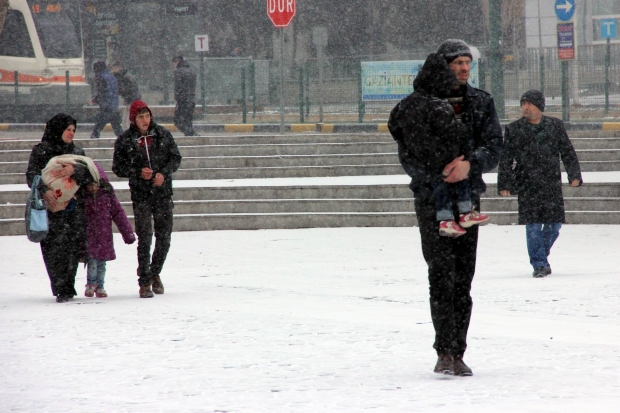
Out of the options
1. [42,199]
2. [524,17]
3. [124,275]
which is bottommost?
[124,275]

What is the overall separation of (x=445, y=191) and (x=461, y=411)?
3.94ft

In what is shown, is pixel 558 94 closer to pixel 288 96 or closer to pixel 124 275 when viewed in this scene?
pixel 288 96

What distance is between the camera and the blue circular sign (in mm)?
20438

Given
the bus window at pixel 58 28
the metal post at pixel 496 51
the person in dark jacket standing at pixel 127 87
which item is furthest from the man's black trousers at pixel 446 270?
the bus window at pixel 58 28

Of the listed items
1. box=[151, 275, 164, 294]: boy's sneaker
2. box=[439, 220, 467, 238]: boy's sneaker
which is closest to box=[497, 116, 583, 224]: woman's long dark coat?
box=[151, 275, 164, 294]: boy's sneaker

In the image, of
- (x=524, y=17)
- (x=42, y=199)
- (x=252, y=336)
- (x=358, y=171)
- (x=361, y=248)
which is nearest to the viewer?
(x=252, y=336)

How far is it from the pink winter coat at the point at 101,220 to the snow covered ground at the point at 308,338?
1.41ft

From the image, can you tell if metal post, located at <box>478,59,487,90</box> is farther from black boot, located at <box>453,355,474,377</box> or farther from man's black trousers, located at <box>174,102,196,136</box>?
black boot, located at <box>453,355,474,377</box>

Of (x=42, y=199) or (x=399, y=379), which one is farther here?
(x=42, y=199)

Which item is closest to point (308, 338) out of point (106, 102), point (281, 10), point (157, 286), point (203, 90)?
point (157, 286)

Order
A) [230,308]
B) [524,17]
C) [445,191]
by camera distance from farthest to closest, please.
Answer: [524,17], [230,308], [445,191]

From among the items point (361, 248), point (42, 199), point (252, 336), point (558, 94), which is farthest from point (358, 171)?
point (252, 336)

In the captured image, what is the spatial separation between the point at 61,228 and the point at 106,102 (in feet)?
36.3

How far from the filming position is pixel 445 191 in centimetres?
530
